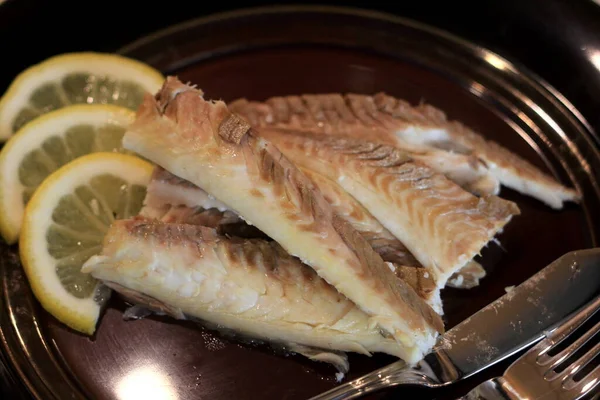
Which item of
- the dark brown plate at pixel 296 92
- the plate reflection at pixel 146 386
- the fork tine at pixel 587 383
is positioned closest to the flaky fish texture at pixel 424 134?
the dark brown plate at pixel 296 92

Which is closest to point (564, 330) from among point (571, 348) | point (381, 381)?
point (571, 348)

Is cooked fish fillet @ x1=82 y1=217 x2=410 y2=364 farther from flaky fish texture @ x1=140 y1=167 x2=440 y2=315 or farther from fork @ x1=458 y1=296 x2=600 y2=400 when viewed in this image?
fork @ x1=458 y1=296 x2=600 y2=400

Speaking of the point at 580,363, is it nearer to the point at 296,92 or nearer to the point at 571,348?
the point at 571,348

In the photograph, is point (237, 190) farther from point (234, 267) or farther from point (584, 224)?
point (584, 224)

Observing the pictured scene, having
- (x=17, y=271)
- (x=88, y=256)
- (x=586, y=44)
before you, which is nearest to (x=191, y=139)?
(x=88, y=256)

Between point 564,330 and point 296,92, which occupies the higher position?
point 296,92

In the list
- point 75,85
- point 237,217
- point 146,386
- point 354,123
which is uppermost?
point 75,85

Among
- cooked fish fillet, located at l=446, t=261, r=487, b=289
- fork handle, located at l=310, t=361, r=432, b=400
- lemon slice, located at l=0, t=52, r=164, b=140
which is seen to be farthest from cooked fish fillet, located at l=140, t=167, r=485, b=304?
lemon slice, located at l=0, t=52, r=164, b=140
